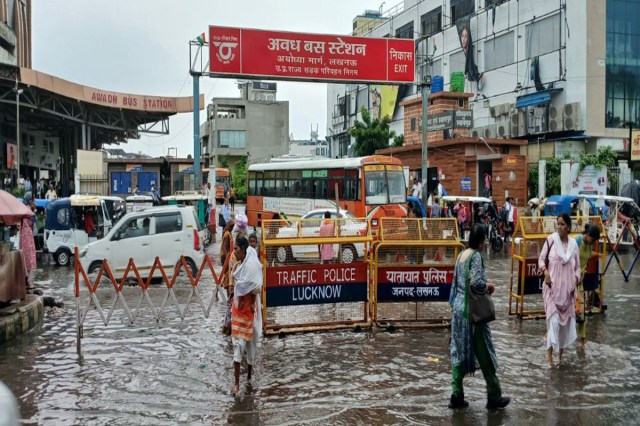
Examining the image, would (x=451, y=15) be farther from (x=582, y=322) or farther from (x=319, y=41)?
(x=582, y=322)

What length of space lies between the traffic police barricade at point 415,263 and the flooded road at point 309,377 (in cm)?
54

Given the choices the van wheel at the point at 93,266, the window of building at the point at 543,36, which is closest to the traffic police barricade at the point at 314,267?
the van wheel at the point at 93,266

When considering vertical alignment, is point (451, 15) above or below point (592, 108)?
above

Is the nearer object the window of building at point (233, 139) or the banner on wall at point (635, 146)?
the banner on wall at point (635, 146)

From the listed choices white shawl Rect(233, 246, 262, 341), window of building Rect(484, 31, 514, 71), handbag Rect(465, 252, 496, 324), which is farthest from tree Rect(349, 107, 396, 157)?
handbag Rect(465, 252, 496, 324)

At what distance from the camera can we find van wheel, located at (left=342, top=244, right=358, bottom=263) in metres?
9.91

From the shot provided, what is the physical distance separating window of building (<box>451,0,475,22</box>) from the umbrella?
40252 mm

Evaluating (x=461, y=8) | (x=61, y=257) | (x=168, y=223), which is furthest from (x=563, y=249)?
(x=461, y=8)

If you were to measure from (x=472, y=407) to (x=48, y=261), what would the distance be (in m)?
17.3

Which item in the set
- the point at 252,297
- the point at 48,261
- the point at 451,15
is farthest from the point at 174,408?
the point at 451,15

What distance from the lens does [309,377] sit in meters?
7.46

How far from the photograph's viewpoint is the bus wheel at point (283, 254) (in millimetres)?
9508

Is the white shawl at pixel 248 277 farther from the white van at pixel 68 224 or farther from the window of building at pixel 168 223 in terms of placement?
the white van at pixel 68 224

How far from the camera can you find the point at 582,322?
8.62 meters
